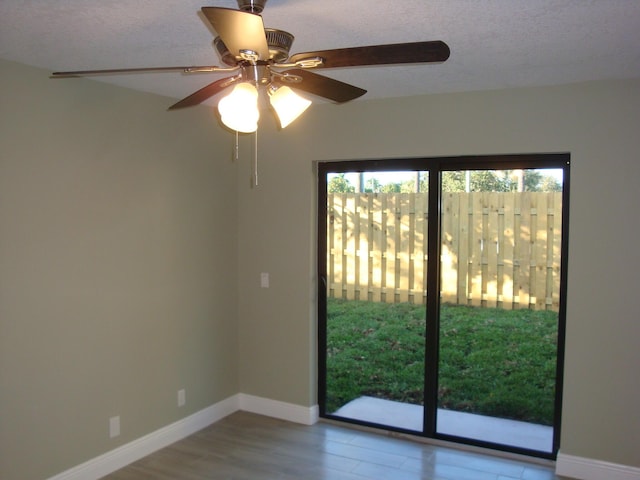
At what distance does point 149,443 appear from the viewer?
12.2 ft

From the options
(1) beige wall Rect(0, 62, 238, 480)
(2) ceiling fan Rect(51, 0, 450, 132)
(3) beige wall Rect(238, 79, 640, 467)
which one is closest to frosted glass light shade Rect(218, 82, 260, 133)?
(2) ceiling fan Rect(51, 0, 450, 132)

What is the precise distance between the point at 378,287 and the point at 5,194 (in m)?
2.50

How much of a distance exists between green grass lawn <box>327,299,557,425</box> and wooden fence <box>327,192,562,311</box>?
0.36 feet

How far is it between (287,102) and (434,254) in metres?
2.10

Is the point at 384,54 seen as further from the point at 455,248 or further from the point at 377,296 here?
the point at 377,296

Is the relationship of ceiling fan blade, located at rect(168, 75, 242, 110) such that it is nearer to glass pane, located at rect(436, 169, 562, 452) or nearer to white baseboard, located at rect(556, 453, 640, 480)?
glass pane, located at rect(436, 169, 562, 452)

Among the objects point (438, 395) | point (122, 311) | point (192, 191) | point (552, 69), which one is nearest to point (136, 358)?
point (122, 311)

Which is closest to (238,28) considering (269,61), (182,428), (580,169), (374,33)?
(269,61)

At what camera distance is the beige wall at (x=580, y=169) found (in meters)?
3.23

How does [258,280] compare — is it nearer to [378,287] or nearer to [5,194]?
[378,287]

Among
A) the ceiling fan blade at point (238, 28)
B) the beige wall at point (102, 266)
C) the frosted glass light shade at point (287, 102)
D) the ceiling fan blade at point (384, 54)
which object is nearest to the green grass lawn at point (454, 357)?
the beige wall at point (102, 266)

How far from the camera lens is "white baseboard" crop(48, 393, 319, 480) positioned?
3.33 m

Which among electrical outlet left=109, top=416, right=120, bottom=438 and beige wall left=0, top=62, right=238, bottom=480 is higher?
beige wall left=0, top=62, right=238, bottom=480

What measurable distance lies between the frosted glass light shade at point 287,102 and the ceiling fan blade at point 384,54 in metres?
0.18
